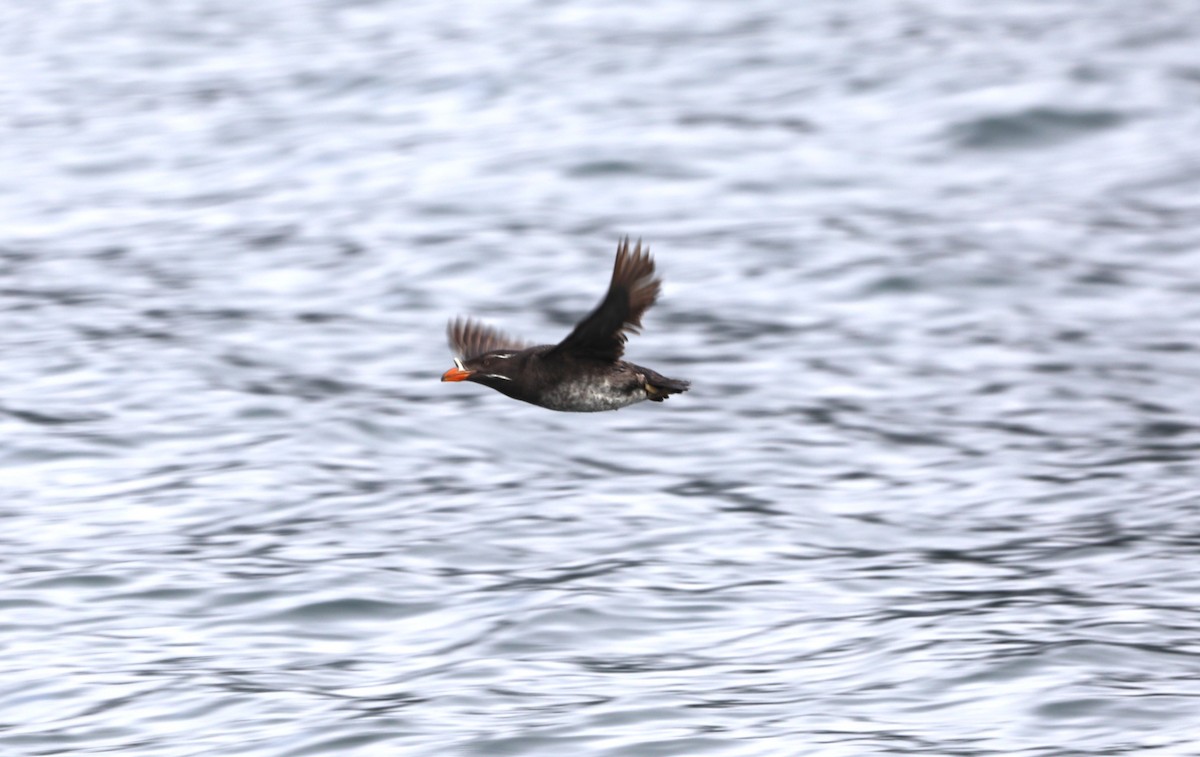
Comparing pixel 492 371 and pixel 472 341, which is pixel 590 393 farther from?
pixel 472 341

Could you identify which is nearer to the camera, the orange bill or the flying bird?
the flying bird

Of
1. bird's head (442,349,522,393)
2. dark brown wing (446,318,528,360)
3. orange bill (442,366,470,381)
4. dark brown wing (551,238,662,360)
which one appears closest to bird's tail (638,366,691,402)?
dark brown wing (551,238,662,360)

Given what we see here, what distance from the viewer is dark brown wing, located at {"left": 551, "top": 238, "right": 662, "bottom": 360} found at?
24.6 feet

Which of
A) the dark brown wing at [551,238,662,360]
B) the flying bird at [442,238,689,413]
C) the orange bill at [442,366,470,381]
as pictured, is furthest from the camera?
the orange bill at [442,366,470,381]

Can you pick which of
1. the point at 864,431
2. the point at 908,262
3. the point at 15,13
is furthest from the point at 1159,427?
the point at 15,13

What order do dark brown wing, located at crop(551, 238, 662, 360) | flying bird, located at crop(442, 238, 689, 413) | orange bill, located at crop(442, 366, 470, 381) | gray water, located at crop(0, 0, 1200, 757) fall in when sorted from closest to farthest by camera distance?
1. dark brown wing, located at crop(551, 238, 662, 360)
2. flying bird, located at crop(442, 238, 689, 413)
3. orange bill, located at crop(442, 366, 470, 381)
4. gray water, located at crop(0, 0, 1200, 757)

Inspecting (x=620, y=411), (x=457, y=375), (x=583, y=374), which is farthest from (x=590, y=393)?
(x=620, y=411)

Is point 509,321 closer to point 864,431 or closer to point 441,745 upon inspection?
point 864,431

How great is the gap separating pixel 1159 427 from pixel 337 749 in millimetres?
7983

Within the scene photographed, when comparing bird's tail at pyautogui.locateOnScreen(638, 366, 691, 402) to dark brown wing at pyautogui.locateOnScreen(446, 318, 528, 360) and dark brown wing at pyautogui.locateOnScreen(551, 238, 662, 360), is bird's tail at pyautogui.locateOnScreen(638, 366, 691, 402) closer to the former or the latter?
dark brown wing at pyautogui.locateOnScreen(551, 238, 662, 360)

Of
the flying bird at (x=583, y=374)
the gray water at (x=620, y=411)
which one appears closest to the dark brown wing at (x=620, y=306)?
the flying bird at (x=583, y=374)

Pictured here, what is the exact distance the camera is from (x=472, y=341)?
9.51 meters

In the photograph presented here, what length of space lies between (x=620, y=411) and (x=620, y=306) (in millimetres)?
7438

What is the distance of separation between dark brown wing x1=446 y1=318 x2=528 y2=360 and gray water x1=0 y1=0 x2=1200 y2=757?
1582 millimetres
